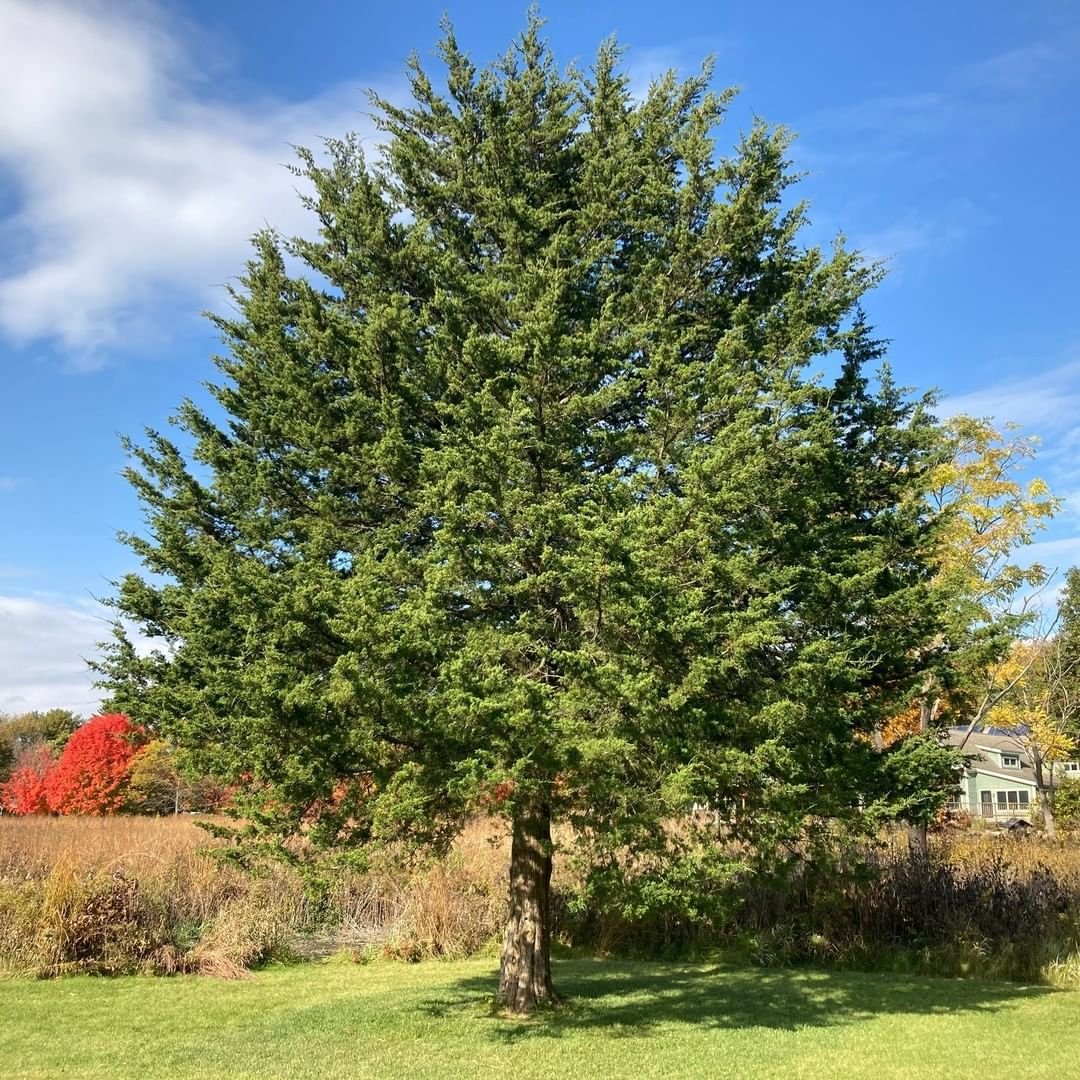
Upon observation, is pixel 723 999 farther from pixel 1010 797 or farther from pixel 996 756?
pixel 996 756

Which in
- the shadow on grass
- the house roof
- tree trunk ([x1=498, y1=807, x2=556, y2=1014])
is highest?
the house roof

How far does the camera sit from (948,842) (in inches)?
684

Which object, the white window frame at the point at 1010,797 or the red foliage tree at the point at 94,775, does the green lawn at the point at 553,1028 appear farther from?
the white window frame at the point at 1010,797

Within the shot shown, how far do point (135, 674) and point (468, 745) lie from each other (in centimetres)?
614

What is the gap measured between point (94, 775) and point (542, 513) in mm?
33178

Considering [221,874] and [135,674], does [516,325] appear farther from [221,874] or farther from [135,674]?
[221,874]

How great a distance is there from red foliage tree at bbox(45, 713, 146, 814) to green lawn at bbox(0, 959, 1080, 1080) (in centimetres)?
2568

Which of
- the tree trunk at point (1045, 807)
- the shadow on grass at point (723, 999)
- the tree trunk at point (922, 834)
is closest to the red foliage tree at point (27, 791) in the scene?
the shadow on grass at point (723, 999)

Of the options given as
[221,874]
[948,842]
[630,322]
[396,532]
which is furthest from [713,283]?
[948,842]

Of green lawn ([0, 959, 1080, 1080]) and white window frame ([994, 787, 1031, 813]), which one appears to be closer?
green lawn ([0, 959, 1080, 1080])

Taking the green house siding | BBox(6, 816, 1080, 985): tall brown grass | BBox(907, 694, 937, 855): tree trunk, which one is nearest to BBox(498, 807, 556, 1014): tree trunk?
BBox(6, 816, 1080, 985): tall brown grass

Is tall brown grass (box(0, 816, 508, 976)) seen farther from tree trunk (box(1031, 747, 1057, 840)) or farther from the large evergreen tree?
tree trunk (box(1031, 747, 1057, 840))

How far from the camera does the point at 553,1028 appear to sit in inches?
332

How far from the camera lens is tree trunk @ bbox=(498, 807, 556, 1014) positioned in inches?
353
